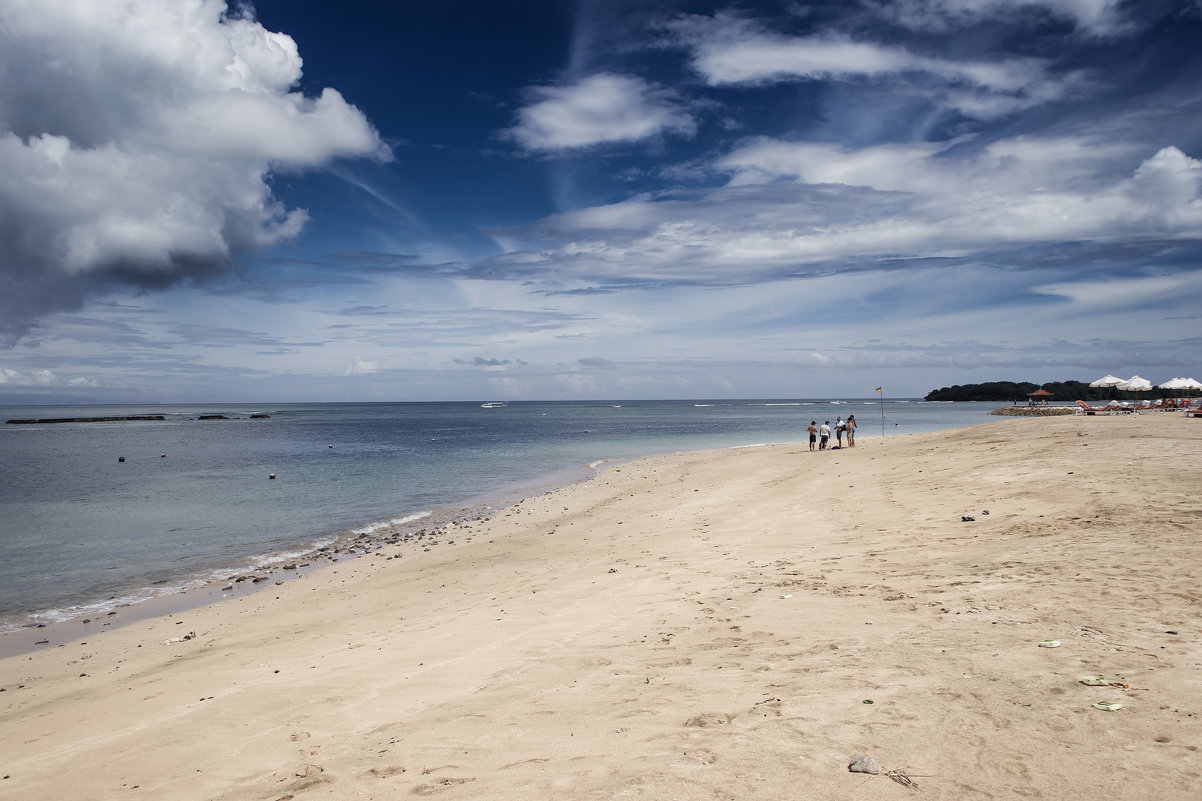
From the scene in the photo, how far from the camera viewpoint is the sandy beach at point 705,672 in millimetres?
4379

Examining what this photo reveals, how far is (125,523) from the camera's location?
2200cm

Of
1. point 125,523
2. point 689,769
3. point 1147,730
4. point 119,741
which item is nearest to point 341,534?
point 125,523

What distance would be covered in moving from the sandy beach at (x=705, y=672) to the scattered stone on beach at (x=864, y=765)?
0.09 m

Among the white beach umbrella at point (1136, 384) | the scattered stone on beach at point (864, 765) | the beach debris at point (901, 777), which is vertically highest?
the white beach umbrella at point (1136, 384)

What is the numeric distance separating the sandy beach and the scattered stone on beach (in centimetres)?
9

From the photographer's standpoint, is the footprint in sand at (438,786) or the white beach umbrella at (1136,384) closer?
the footprint in sand at (438,786)

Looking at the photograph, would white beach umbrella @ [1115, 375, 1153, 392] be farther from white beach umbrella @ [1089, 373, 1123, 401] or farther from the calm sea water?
the calm sea water

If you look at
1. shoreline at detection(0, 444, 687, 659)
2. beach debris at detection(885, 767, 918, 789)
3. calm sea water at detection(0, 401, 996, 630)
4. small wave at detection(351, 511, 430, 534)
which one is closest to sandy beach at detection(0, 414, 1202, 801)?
beach debris at detection(885, 767, 918, 789)

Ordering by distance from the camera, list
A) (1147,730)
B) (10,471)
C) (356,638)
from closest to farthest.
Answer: (1147,730), (356,638), (10,471)

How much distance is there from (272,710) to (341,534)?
49.2 ft

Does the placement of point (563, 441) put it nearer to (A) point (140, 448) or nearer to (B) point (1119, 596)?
(A) point (140, 448)

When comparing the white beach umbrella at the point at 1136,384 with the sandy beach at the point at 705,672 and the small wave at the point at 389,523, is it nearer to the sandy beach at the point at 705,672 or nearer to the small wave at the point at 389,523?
the sandy beach at the point at 705,672

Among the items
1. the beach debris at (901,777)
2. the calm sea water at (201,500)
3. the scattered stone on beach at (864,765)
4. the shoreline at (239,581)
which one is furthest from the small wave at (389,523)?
the beach debris at (901,777)

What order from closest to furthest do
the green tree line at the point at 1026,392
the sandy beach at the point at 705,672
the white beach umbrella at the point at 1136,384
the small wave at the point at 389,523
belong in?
1. the sandy beach at the point at 705,672
2. the small wave at the point at 389,523
3. the white beach umbrella at the point at 1136,384
4. the green tree line at the point at 1026,392
